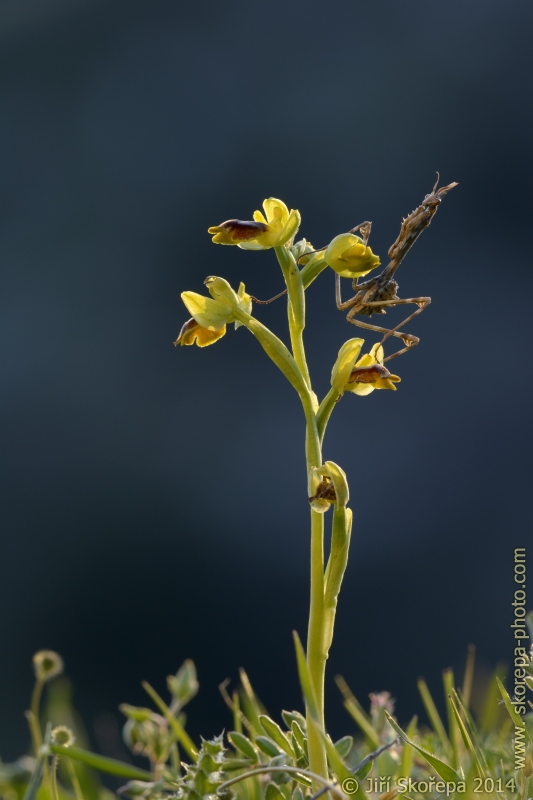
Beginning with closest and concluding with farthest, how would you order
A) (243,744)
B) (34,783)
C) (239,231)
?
(34,783)
(243,744)
(239,231)

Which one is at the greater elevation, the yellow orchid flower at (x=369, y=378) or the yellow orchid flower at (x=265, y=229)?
the yellow orchid flower at (x=265, y=229)

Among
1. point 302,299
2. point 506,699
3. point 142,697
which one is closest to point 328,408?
point 302,299

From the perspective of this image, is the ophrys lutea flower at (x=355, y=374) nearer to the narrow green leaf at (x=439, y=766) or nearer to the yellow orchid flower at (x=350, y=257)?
the yellow orchid flower at (x=350, y=257)

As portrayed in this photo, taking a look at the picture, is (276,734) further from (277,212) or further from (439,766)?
(277,212)

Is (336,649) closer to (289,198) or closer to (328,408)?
(289,198)

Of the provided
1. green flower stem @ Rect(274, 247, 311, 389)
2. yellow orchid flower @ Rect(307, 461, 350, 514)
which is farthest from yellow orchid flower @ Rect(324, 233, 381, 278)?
yellow orchid flower @ Rect(307, 461, 350, 514)

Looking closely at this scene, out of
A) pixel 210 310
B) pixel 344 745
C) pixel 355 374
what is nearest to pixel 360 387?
pixel 355 374

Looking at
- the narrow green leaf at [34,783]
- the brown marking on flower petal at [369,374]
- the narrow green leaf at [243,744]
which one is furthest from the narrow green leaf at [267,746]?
the brown marking on flower petal at [369,374]
